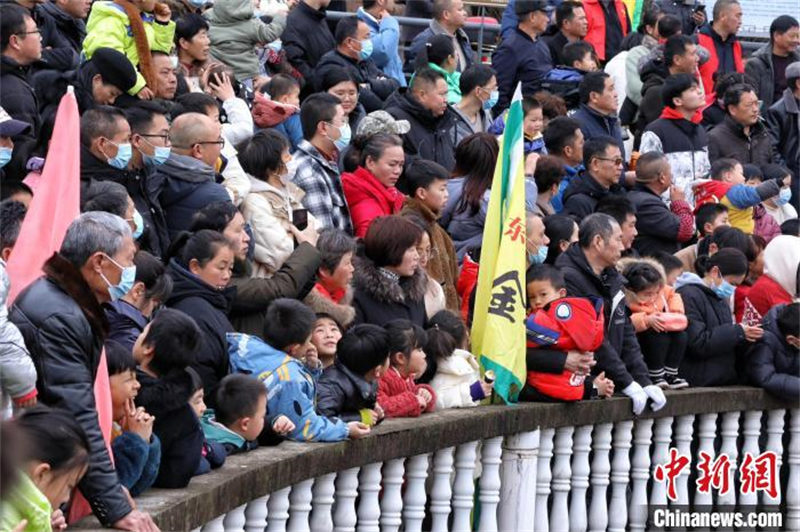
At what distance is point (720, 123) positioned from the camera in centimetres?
1712

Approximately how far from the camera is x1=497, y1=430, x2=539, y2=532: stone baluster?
9953 millimetres

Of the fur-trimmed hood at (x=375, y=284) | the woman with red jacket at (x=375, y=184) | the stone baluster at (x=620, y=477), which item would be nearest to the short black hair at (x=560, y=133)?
the woman with red jacket at (x=375, y=184)

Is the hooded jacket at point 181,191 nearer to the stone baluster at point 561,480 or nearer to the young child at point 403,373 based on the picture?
the young child at point 403,373

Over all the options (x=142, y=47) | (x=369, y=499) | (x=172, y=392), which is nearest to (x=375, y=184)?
(x=142, y=47)

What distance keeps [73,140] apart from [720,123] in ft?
35.2

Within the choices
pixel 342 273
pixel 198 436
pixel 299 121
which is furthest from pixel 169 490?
pixel 299 121

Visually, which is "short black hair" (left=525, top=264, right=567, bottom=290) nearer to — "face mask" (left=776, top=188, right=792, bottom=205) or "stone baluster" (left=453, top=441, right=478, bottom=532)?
"stone baluster" (left=453, top=441, right=478, bottom=532)

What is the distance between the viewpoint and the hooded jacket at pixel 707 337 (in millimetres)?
11727

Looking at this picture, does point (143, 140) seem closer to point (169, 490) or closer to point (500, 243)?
point (500, 243)

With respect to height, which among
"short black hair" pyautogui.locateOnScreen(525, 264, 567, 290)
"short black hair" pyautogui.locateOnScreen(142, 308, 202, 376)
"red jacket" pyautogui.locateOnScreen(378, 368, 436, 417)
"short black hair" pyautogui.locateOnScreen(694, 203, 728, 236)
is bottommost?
"short black hair" pyautogui.locateOnScreen(694, 203, 728, 236)

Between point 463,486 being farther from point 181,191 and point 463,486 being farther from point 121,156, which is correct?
point 121,156

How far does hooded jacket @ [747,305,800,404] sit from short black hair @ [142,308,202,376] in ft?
18.5

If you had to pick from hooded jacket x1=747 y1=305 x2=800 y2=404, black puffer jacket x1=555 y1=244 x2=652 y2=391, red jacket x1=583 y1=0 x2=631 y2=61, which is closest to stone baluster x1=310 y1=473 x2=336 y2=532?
black puffer jacket x1=555 y1=244 x2=652 y2=391

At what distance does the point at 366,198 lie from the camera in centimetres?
1127
